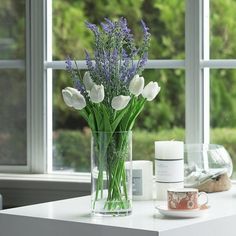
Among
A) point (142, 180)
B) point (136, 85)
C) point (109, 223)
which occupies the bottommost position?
point (109, 223)

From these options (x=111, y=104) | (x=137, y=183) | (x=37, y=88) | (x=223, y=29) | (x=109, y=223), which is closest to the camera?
(x=109, y=223)

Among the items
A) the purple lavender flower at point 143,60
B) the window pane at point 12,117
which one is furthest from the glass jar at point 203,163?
the window pane at point 12,117

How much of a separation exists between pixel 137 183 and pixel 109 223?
0.47m

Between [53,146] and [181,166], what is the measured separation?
43.6 inches

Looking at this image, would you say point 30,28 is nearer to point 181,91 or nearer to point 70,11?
point 70,11

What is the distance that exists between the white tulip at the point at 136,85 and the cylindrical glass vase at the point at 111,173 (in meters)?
0.13

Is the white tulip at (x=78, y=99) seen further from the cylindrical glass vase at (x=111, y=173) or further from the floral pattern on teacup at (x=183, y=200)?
the floral pattern on teacup at (x=183, y=200)

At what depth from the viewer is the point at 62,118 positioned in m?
3.76

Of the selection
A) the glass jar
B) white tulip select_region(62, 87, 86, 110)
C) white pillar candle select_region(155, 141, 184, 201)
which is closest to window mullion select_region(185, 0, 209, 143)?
the glass jar

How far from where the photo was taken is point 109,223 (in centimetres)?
235

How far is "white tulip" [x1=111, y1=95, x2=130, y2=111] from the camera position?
2410 millimetres

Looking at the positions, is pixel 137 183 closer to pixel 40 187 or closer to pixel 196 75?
pixel 196 75

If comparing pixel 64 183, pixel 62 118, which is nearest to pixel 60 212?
pixel 64 183

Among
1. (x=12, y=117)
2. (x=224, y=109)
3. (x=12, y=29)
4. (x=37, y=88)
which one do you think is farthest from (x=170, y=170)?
(x=12, y=29)
